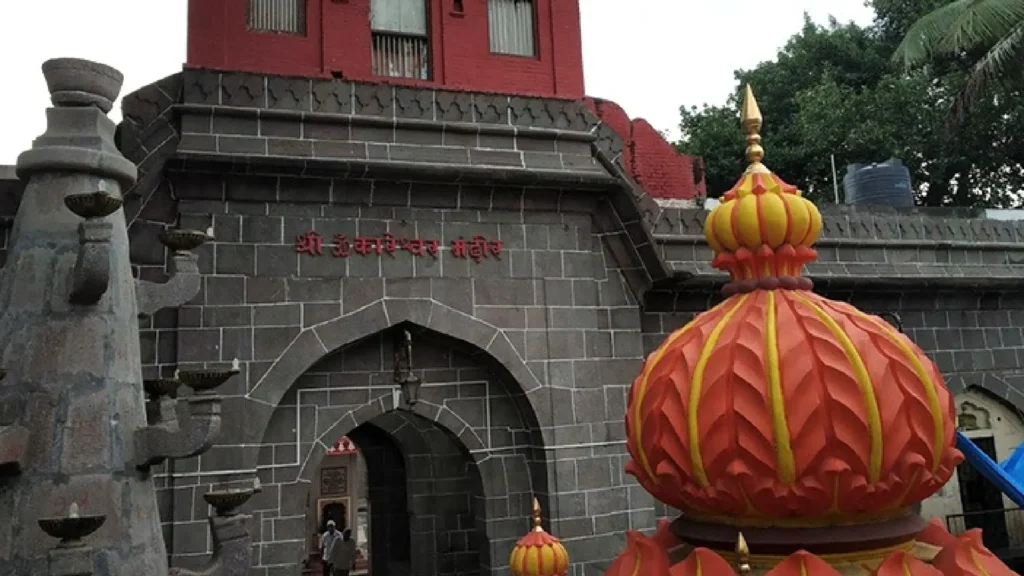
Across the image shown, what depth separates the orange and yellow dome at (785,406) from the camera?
213 centimetres

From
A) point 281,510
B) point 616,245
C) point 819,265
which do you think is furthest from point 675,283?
point 281,510

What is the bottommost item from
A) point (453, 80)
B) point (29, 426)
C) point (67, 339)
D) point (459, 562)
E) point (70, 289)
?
point (459, 562)

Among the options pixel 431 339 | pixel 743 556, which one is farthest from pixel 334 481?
pixel 743 556

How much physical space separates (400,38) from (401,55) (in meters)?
0.18

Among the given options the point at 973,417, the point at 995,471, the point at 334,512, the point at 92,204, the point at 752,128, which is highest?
the point at 92,204

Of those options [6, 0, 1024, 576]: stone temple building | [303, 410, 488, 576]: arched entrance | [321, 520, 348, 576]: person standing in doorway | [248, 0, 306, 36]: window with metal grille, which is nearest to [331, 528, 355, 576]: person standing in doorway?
[321, 520, 348, 576]: person standing in doorway

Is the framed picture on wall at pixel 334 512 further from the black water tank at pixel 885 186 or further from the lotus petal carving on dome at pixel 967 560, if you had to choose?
the lotus petal carving on dome at pixel 967 560

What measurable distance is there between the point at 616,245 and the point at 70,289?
16.5 ft

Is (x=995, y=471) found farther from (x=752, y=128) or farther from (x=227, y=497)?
(x=227, y=497)

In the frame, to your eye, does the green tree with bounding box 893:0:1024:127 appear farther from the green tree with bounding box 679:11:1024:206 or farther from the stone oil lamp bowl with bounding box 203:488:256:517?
the stone oil lamp bowl with bounding box 203:488:256:517

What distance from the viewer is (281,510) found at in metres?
6.50

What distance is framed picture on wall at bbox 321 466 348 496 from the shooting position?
15922mm

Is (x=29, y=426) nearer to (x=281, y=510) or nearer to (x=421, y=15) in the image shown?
(x=281, y=510)

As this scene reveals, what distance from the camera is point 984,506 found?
34.4ft
